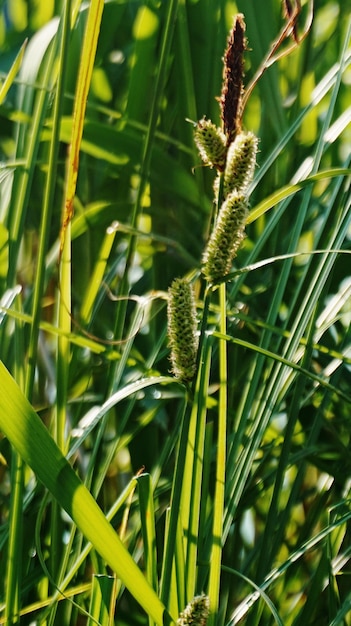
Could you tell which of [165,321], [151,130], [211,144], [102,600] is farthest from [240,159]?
[165,321]

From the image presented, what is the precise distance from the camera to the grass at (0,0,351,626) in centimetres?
→ 61

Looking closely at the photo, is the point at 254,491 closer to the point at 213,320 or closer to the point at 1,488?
the point at 213,320

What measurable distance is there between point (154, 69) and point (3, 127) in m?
0.33

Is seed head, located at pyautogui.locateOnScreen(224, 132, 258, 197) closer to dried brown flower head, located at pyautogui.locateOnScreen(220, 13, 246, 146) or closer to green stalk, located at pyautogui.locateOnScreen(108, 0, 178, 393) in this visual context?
dried brown flower head, located at pyautogui.locateOnScreen(220, 13, 246, 146)

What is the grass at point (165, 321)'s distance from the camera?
0.61m

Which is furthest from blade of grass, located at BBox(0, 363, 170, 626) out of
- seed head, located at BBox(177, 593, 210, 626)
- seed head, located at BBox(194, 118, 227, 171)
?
seed head, located at BBox(194, 118, 227, 171)

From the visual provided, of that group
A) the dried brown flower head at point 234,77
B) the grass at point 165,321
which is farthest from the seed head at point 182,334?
the dried brown flower head at point 234,77

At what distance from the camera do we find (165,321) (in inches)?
39.3

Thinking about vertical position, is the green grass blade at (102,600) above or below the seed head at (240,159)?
below

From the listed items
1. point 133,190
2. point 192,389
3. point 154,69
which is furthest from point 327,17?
point 192,389

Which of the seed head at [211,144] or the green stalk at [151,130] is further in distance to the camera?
the green stalk at [151,130]

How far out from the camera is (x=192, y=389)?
0.51m

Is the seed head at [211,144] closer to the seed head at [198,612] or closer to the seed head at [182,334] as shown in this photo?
the seed head at [182,334]

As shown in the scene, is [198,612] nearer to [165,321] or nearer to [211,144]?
[211,144]
